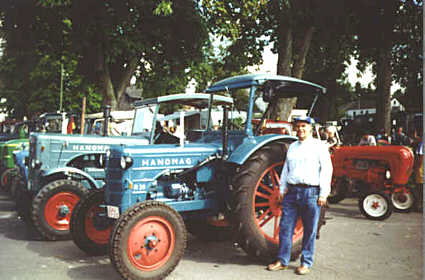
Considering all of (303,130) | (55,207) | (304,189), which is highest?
(303,130)

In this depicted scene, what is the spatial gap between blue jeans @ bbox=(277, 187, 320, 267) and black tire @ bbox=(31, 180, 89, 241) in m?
3.39

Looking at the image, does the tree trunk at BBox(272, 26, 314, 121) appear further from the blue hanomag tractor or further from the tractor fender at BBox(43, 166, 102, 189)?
the blue hanomag tractor

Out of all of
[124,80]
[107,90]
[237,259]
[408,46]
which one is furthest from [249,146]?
[408,46]

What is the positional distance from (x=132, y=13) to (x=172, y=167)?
1247 cm

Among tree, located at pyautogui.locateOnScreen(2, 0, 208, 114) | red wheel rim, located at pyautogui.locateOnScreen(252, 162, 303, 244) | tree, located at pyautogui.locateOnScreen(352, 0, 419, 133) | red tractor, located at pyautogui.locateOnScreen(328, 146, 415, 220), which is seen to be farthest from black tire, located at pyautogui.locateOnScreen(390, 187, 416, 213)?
tree, located at pyautogui.locateOnScreen(2, 0, 208, 114)

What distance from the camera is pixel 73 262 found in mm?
5410

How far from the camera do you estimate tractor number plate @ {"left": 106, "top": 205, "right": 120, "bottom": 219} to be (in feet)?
16.4

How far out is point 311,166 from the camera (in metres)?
4.87

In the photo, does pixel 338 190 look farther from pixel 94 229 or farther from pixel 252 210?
pixel 94 229

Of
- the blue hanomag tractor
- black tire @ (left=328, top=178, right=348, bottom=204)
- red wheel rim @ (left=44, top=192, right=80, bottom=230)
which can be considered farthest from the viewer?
black tire @ (left=328, top=178, right=348, bottom=204)

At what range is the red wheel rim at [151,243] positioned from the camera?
4461mm

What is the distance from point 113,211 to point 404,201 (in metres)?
6.64

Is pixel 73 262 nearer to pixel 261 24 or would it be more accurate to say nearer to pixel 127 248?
pixel 127 248

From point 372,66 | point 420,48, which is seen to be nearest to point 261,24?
point 420,48
